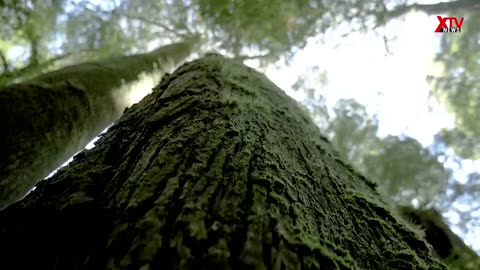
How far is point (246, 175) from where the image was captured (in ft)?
4.33

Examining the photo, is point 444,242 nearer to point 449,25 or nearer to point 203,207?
point 203,207

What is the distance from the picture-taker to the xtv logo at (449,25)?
795 cm

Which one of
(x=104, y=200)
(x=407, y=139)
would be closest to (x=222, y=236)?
(x=104, y=200)

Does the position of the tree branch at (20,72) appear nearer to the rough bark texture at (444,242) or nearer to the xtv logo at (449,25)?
the rough bark texture at (444,242)

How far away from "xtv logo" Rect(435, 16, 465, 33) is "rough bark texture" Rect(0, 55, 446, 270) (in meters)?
7.19

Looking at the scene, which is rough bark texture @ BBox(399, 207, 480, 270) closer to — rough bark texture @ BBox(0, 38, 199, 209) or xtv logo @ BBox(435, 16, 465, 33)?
rough bark texture @ BBox(0, 38, 199, 209)

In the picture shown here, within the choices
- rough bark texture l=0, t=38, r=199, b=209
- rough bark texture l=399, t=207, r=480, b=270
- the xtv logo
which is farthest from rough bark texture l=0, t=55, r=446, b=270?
the xtv logo

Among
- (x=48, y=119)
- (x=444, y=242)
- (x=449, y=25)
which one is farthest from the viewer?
(x=449, y=25)

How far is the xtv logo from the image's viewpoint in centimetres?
795

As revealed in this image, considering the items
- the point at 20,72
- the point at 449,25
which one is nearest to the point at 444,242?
the point at 20,72

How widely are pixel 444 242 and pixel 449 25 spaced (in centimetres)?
587

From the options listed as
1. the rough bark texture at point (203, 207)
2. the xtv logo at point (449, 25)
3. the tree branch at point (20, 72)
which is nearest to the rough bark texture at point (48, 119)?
the rough bark texture at point (203, 207)

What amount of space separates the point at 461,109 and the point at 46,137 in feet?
25.4

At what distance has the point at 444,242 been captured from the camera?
3.67 metres
